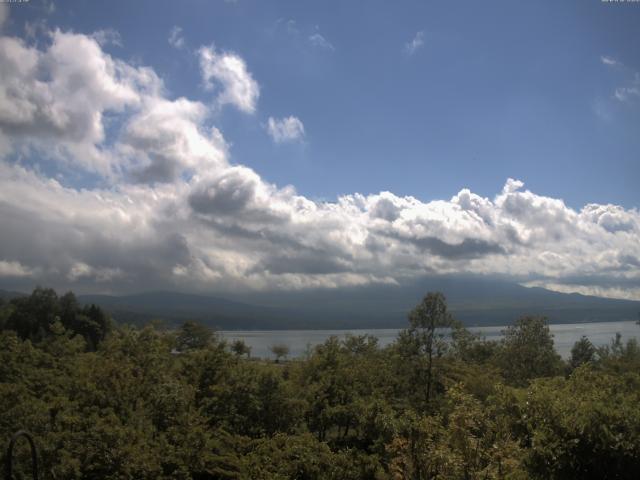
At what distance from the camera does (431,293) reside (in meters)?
34.6

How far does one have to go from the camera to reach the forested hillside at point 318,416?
47.1 ft

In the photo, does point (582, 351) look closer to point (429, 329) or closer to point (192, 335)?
point (429, 329)

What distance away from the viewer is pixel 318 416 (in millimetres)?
26984

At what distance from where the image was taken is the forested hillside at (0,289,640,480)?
14359mm

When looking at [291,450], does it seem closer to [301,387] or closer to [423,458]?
[423,458]

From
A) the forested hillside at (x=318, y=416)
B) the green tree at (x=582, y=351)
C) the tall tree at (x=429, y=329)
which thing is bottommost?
the green tree at (x=582, y=351)

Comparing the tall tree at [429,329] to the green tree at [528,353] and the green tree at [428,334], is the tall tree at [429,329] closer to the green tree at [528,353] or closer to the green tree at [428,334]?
the green tree at [428,334]

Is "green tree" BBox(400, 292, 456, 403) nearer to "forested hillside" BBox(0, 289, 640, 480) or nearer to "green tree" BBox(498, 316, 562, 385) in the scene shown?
"forested hillside" BBox(0, 289, 640, 480)

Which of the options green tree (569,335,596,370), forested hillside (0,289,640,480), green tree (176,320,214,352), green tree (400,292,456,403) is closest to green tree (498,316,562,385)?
forested hillside (0,289,640,480)

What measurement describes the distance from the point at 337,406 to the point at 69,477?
12.8 metres

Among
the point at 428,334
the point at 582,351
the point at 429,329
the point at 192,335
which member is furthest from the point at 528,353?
the point at 192,335

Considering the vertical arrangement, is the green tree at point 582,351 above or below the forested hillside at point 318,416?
below

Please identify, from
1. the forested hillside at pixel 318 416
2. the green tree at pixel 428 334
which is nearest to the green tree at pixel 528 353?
the forested hillside at pixel 318 416

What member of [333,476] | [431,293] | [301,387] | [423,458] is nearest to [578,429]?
[423,458]
